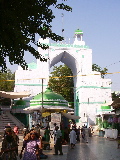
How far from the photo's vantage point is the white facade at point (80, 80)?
137 ft

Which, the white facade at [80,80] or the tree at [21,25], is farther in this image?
the white facade at [80,80]

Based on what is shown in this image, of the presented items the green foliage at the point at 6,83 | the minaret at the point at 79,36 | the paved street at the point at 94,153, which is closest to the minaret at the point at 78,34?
the minaret at the point at 79,36

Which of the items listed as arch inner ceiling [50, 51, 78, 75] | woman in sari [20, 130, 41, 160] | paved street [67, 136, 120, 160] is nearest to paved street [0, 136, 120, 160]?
paved street [67, 136, 120, 160]

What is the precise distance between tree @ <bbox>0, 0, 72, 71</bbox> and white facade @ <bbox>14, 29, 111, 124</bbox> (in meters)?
33.3

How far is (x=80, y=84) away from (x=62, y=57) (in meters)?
5.45

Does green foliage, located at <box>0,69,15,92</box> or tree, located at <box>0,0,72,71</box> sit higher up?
green foliage, located at <box>0,69,15,92</box>

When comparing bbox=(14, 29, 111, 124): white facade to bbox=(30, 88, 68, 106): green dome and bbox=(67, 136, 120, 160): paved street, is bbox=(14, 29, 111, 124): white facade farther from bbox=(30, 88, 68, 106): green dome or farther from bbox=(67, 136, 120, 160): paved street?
bbox=(67, 136, 120, 160): paved street

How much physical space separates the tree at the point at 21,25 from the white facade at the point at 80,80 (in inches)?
1312

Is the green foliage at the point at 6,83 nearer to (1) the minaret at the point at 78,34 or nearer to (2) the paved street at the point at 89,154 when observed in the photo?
(1) the minaret at the point at 78,34

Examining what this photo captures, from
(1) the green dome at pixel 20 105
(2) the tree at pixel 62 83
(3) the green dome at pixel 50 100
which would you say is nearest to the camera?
(3) the green dome at pixel 50 100

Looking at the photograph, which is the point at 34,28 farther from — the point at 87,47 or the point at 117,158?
the point at 87,47

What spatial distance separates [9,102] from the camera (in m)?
39.7

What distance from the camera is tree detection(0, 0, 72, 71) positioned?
22.5ft

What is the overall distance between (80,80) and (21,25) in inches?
1404
